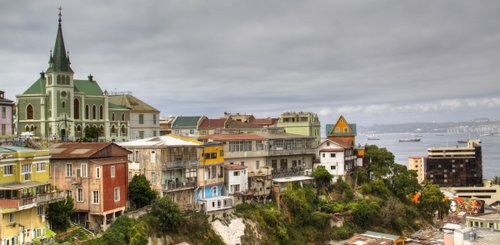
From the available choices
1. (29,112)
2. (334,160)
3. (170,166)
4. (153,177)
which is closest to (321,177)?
(334,160)

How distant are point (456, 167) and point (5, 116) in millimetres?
95568

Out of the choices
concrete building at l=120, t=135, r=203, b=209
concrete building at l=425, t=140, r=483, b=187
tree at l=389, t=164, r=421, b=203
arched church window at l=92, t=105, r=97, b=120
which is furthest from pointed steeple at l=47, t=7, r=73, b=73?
concrete building at l=425, t=140, r=483, b=187

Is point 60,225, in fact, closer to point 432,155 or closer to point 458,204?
point 458,204

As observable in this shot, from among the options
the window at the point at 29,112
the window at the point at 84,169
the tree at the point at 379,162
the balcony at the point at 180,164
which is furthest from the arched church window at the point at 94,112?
the tree at the point at 379,162

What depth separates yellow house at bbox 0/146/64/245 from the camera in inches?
1241

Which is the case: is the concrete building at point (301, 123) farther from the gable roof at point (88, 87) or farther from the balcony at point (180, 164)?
the balcony at point (180, 164)

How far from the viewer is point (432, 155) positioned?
11419 cm

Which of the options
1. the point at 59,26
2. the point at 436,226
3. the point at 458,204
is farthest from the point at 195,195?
the point at 458,204

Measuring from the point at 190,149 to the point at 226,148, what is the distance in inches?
332

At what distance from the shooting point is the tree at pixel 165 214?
4025 cm

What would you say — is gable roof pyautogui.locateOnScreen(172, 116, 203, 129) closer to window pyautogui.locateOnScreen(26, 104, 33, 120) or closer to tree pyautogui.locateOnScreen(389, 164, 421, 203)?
window pyautogui.locateOnScreen(26, 104, 33, 120)

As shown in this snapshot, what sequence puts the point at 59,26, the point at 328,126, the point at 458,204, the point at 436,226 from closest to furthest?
the point at 59,26, the point at 436,226, the point at 328,126, the point at 458,204

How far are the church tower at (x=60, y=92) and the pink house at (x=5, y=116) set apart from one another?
1118cm

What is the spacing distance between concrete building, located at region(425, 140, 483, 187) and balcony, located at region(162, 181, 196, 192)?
78.5m
